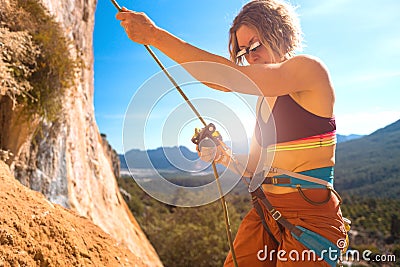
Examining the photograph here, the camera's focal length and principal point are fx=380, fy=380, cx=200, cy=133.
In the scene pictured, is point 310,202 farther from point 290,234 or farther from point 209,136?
point 209,136

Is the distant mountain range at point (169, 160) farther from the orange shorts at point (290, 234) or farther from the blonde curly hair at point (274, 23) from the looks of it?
the blonde curly hair at point (274, 23)

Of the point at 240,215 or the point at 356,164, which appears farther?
the point at 356,164

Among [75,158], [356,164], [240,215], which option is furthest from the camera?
[356,164]

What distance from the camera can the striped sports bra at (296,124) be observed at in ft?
6.27

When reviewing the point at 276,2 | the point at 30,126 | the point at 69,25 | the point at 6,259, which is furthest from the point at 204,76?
the point at 69,25

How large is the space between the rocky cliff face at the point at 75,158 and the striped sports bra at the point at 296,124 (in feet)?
15.6

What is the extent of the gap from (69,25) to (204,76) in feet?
26.1

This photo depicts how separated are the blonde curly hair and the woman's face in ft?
0.07

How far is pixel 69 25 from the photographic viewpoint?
8789 mm

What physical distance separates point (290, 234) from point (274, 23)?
1108 mm

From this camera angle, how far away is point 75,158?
28.4ft

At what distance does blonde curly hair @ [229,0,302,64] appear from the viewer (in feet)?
6.53

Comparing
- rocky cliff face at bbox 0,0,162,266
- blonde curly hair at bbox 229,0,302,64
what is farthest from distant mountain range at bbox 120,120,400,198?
rocky cliff face at bbox 0,0,162,266

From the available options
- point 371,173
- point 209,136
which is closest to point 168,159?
point 209,136
